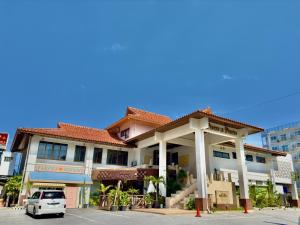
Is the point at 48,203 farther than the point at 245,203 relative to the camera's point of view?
No

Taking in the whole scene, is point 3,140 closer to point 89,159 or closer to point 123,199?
point 89,159

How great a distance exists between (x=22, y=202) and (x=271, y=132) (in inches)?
2793

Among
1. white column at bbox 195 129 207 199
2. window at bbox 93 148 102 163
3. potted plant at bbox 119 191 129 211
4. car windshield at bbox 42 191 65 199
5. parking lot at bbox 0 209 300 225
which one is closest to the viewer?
parking lot at bbox 0 209 300 225

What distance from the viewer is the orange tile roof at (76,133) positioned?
22.4m

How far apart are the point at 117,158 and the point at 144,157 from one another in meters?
2.88

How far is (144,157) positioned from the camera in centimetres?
2708

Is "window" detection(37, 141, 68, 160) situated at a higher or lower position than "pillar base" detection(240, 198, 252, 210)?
higher

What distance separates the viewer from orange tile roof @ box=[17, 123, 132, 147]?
73.5ft

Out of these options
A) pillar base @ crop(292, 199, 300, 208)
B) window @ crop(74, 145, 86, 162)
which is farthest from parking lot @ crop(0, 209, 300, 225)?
pillar base @ crop(292, 199, 300, 208)

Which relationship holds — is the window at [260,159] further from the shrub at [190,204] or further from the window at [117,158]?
the window at [117,158]

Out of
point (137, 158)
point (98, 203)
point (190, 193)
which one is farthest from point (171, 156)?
point (98, 203)

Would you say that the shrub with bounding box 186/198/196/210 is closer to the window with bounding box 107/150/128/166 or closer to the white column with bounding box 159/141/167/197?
the white column with bounding box 159/141/167/197

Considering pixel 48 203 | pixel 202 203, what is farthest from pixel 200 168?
pixel 48 203

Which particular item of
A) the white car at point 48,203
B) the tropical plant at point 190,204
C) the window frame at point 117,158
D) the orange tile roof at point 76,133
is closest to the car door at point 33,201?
the white car at point 48,203
